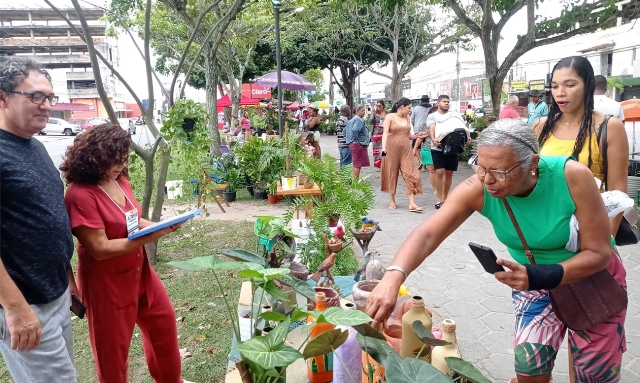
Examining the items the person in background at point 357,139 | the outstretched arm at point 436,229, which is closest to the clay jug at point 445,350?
the outstretched arm at point 436,229

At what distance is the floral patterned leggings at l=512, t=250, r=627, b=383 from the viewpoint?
1.81 meters

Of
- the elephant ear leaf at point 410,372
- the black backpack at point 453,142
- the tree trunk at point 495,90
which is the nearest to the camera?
the elephant ear leaf at point 410,372

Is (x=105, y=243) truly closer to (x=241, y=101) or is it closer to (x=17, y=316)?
(x=17, y=316)

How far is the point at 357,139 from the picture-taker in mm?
8391

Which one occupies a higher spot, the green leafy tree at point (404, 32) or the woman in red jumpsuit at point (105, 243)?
the green leafy tree at point (404, 32)

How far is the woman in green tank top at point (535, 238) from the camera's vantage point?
1625 mm

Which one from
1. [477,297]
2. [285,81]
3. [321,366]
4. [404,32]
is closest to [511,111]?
[477,297]

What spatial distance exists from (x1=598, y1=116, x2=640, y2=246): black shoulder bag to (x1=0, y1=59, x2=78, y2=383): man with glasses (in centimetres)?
236

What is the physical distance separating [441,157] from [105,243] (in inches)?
205

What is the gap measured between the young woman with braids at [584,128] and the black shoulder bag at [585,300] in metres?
0.45

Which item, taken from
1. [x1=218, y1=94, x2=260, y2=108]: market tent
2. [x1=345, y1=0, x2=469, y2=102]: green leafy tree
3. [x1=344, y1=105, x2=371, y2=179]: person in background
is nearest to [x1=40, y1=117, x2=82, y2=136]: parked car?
[x1=218, y1=94, x2=260, y2=108]: market tent

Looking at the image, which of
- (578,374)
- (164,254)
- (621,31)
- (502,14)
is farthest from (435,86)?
(578,374)

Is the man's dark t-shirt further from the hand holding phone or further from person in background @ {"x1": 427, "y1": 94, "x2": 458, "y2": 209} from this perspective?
person in background @ {"x1": 427, "y1": 94, "x2": 458, "y2": 209}

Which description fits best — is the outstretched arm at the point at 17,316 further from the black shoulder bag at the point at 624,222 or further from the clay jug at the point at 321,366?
the black shoulder bag at the point at 624,222
